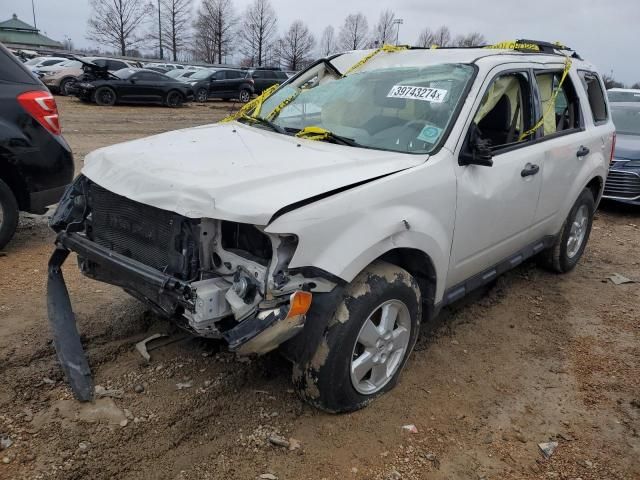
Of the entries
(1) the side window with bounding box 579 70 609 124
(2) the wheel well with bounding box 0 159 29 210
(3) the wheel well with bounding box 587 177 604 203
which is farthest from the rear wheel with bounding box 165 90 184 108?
(3) the wheel well with bounding box 587 177 604 203

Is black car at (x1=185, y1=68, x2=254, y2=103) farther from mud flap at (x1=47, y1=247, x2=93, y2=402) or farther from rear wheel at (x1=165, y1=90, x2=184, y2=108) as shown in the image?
mud flap at (x1=47, y1=247, x2=93, y2=402)

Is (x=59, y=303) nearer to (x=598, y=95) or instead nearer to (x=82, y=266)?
(x=82, y=266)

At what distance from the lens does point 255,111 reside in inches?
168

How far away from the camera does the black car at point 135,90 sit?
65.9 ft

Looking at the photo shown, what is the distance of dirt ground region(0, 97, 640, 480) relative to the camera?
8.69 ft

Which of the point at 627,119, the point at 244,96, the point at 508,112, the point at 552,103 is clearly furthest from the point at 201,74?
the point at 508,112

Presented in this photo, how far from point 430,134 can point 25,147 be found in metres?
3.48

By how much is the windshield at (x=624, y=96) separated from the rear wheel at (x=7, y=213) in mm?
10025

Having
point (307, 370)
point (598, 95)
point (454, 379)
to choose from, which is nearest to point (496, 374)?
point (454, 379)

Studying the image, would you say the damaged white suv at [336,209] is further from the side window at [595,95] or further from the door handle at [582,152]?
the side window at [595,95]

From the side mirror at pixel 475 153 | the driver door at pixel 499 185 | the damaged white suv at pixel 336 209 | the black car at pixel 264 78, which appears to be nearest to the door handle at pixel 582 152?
the damaged white suv at pixel 336 209

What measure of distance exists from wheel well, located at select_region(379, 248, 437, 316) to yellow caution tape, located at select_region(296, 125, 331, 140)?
0.87 m

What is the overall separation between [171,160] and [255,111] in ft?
4.89

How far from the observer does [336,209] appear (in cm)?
259
